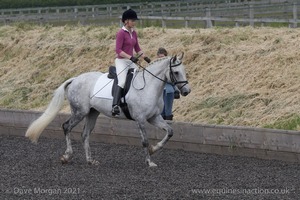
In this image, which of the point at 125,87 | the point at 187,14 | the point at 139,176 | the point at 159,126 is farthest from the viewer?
the point at 187,14

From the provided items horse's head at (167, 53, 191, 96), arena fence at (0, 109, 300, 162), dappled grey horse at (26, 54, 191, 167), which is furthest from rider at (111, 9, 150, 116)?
arena fence at (0, 109, 300, 162)

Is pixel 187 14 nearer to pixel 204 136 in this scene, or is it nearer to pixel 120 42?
pixel 204 136

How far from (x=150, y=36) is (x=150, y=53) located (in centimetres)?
185

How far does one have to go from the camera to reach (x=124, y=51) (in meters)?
15.7

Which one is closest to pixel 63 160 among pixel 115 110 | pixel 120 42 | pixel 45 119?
pixel 45 119

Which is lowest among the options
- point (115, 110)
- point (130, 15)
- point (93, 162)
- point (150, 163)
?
point (93, 162)

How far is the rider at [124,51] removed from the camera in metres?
15.5

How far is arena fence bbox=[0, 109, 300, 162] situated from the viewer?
15.1m

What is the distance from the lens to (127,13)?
15.5 metres

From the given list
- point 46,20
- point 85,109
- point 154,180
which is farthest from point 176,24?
point 154,180

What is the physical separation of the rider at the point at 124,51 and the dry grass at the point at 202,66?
2.75 m

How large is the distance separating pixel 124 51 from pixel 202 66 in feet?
17.9

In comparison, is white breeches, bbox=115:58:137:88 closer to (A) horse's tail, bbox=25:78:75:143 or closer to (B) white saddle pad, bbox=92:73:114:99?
(B) white saddle pad, bbox=92:73:114:99

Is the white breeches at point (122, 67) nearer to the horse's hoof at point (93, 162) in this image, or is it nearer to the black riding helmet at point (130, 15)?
the black riding helmet at point (130, 15)
